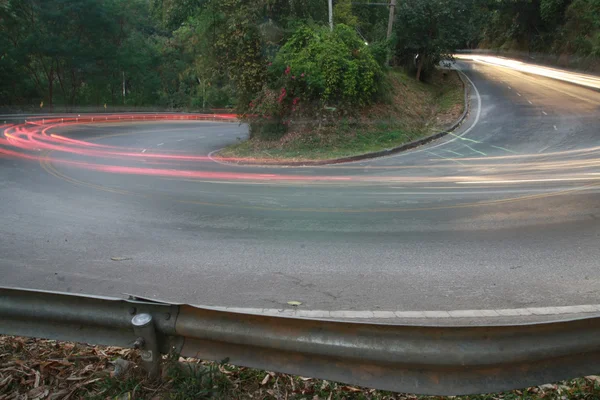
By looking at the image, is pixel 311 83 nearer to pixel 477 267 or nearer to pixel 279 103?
pixel 279 103

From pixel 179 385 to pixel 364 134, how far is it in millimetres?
19980

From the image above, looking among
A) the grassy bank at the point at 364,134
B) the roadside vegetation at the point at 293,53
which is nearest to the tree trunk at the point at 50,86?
the roadside vegetation at the point at 293,53

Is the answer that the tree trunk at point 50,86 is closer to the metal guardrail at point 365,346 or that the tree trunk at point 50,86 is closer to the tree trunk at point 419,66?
the tree trunk at point 419,66

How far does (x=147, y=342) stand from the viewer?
291cm

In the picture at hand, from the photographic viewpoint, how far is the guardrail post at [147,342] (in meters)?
2.86

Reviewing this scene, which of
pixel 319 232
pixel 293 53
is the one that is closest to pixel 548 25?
pixel 293 53

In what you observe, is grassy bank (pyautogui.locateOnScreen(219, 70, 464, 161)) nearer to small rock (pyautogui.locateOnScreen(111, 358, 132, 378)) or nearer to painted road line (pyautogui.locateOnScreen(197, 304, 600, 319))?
painted road line (pyautogui.locateOnScreen(197, 304, 600, 319))

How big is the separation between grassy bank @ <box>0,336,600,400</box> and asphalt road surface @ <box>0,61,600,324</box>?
1970 millimetres

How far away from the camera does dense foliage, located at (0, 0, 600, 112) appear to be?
22656mm

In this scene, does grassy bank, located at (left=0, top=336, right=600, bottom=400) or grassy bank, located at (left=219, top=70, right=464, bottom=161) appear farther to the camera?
grassy bank, located at (left=219, top=70, right=464, bottom=161)

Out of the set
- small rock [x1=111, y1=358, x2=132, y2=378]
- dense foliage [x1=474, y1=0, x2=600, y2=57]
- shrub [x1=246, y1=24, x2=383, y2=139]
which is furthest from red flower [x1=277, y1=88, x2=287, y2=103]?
dense foliage [x1=474, y1=0, x2=600, y2=57]

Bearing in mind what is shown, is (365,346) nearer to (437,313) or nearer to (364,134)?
(437,313)

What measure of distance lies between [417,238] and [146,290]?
425cm

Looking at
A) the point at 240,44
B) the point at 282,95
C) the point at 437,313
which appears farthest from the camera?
the point at 240,44
